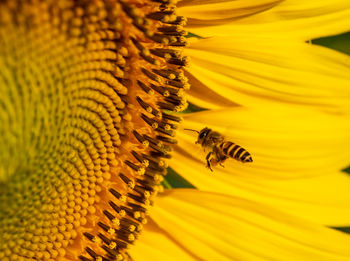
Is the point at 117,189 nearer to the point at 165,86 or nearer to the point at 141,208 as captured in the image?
the point at 141,208

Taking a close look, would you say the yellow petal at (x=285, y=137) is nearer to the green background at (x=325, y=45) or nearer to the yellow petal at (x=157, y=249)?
the green background at (x=325, y=45)

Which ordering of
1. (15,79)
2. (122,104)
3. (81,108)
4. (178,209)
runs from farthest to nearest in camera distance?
1. (178,209)
2. (122,104)
3. (81,108)
4. (15,79)

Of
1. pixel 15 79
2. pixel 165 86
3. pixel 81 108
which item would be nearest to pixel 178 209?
pixel 165 86

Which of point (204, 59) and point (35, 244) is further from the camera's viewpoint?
point (204, 59)

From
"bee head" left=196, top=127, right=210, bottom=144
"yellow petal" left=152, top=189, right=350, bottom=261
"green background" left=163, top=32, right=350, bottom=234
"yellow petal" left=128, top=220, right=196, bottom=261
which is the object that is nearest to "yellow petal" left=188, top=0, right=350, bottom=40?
"green background" left=163, top=32, right=350, bottom=234

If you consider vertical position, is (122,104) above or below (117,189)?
above
